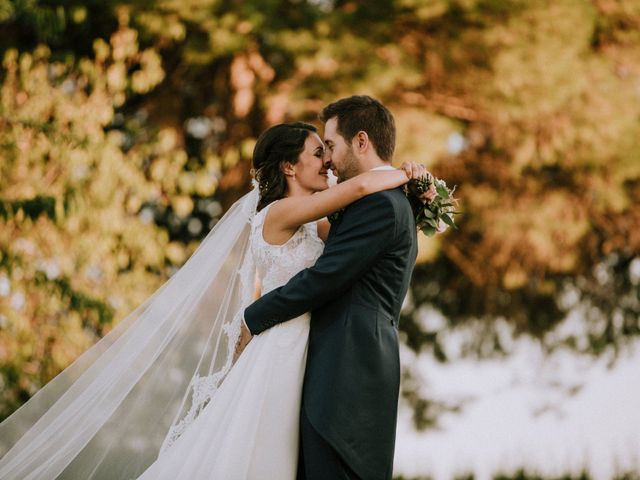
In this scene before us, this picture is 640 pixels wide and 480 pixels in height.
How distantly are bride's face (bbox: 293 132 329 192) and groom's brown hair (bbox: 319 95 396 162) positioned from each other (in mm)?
225

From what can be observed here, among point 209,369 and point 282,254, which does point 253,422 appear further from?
point 282,254

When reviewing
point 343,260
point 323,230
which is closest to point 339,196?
point 343,260

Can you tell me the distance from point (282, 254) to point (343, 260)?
44cm

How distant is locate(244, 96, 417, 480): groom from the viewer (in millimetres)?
2852

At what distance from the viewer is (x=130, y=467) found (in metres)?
3.24

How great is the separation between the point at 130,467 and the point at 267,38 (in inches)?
214

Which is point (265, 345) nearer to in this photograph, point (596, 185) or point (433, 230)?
point (433, 230)

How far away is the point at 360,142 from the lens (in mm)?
3174

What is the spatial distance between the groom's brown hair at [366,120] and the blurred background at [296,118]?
8.96ft

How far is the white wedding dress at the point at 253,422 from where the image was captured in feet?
9.48

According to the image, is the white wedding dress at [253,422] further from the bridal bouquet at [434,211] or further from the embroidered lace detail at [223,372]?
the bridal bouquet at [434,211]

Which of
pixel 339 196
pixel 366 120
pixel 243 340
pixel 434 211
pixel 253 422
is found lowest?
pixel 253 422

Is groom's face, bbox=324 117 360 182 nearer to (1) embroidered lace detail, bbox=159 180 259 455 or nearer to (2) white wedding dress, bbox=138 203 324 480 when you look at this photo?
(1) embroidered lace detail, bbox=159 180 259 455

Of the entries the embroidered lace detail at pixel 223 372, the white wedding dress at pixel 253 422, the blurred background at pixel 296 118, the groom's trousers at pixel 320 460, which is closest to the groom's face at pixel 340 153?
the embroidered lace detail at pixel 223 372
